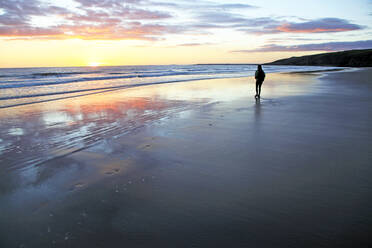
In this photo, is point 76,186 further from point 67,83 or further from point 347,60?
point 347,60

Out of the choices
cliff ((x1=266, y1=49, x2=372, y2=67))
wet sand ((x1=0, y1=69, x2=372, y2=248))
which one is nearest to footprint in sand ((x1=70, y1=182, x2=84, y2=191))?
wet sand ((x1=0, y1=69, x2=372, y2=248))

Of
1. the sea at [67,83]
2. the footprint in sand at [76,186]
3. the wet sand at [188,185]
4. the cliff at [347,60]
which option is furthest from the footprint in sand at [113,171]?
the cliff at [347,60]

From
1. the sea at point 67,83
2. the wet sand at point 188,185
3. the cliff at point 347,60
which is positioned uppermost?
the cliff at point 347,60

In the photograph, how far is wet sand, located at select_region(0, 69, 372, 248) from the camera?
7.83ft

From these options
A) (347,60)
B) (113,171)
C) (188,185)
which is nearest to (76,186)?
(113,171)

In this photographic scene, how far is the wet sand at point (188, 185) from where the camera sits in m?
2.39

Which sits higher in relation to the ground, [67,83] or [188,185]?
[67,83]

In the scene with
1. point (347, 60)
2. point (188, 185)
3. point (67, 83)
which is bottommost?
point (188, 185)

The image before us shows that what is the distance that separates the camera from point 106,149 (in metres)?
4.88

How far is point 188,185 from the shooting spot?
334 cm

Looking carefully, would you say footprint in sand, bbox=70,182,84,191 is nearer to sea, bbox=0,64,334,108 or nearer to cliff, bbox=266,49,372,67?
sea, bbox=0,64,334,108

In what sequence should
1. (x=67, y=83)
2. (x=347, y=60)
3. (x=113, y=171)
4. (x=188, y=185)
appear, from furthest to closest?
1. (x=347, y=60)
2. (x=67, y=83)
3. (x=113, y=171)
4. (x=188, y=185)

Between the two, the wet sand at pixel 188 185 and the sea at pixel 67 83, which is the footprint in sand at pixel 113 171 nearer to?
the wet sand at pixel 188 185

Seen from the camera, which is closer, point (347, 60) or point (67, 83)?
point (67, 83)
